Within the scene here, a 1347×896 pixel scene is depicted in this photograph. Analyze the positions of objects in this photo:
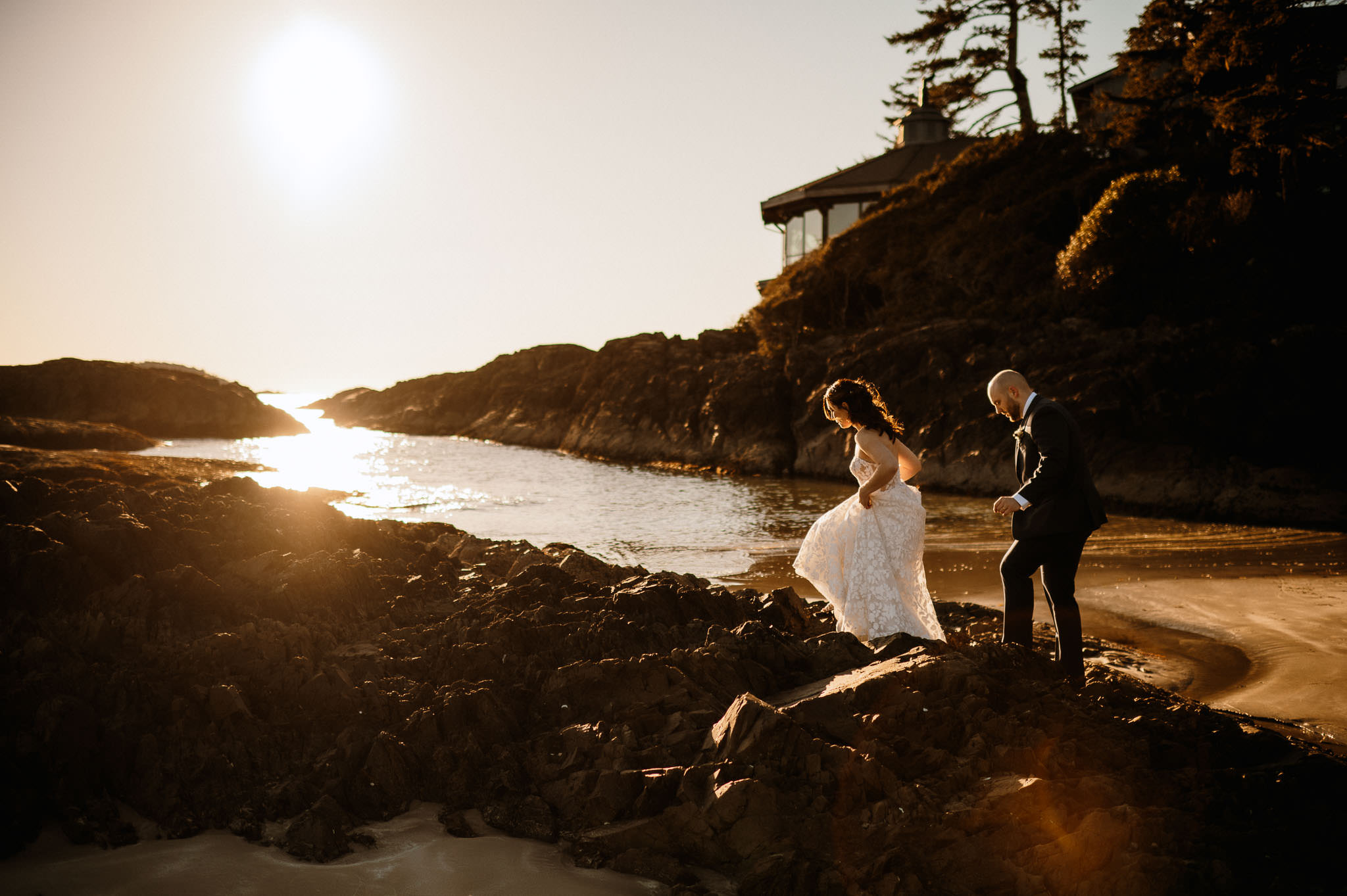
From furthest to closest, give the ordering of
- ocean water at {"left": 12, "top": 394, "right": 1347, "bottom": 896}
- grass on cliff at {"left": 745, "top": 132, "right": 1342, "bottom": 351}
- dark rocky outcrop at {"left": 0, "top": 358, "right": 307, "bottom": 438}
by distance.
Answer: dark rocky outcrop at {"left": 0, "top": 358, "right": 307, "bottom": 438}
grass on cliff at {"left": 745, "top": 132, "right": 1342, "bottom": 351}
ocean water at {"left": 12, "top": 394, "right": 1347, "bottom": 896}

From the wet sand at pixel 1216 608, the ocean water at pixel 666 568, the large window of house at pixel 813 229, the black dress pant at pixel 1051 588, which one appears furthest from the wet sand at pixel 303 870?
the large window of house at pixel 813 229

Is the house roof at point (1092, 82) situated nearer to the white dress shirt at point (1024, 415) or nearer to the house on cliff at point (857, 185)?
the house on cliff at point (857, 185)

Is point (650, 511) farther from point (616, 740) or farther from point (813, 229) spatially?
point (813, 229)

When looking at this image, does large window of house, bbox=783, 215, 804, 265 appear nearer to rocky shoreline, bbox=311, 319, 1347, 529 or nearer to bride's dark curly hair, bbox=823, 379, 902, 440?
rocky shoreline, bbox=311, 319, 1347, 529

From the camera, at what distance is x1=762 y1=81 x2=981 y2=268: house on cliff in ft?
132

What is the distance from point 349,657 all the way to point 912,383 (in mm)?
21975

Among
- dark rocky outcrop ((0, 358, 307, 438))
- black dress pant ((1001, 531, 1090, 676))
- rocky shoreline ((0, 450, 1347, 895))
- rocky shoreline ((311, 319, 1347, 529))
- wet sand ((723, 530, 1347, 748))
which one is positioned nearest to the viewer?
rocky shoreline ((0, 450, 1347, 895))

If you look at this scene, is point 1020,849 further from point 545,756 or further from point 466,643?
point 466,643

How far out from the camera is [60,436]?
2480 centimetres

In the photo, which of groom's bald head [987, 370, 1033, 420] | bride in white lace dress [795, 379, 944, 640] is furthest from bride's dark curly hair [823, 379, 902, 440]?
groom's bald head [987, 370, 1033, 420]

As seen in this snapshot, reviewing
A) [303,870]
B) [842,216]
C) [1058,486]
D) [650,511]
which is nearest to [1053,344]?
[650,511]

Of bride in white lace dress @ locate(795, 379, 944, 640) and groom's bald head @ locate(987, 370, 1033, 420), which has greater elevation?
groom's bald head @ locate(987, 370, 1033, 420)

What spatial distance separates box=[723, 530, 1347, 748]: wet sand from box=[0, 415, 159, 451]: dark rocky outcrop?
2070cm

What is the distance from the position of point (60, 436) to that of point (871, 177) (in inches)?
1286
